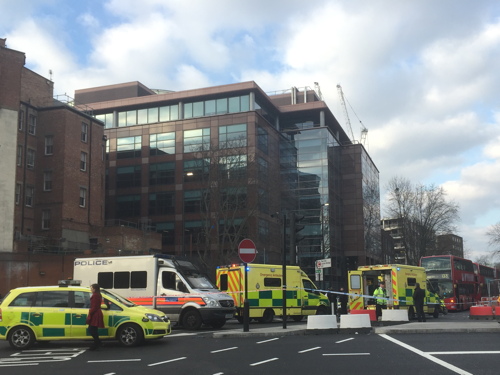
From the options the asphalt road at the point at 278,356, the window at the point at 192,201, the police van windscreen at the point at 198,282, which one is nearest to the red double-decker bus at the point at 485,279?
the police van windscreen at the point at 198,282

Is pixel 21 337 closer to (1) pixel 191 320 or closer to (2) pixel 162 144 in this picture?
(1) pixel 191 320

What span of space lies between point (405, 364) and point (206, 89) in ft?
204

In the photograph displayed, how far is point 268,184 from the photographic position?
52.0m

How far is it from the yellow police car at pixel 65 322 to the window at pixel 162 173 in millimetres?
53540

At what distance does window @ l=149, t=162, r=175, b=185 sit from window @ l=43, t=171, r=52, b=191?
21.9 metres

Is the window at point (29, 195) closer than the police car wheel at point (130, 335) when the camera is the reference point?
No

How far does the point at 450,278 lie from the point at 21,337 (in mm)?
30292

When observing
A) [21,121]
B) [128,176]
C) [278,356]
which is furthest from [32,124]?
[278,356]

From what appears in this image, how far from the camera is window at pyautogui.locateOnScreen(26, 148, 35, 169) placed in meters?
45.9

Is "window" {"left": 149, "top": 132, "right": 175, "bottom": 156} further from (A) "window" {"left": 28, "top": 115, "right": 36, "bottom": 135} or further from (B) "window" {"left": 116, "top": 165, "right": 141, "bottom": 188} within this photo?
(A) "window" {"left": 28, "top": 115, "right": 36, "bottom": 135}

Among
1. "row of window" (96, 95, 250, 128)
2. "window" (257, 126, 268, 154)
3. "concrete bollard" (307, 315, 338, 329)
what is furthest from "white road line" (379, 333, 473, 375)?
"row of window" (96, 95, 250, 128)

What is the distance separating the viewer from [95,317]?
42.8 feet

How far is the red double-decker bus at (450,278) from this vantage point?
3722cm

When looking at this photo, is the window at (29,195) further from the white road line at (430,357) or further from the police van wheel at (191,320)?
the white road line at (430,357)
